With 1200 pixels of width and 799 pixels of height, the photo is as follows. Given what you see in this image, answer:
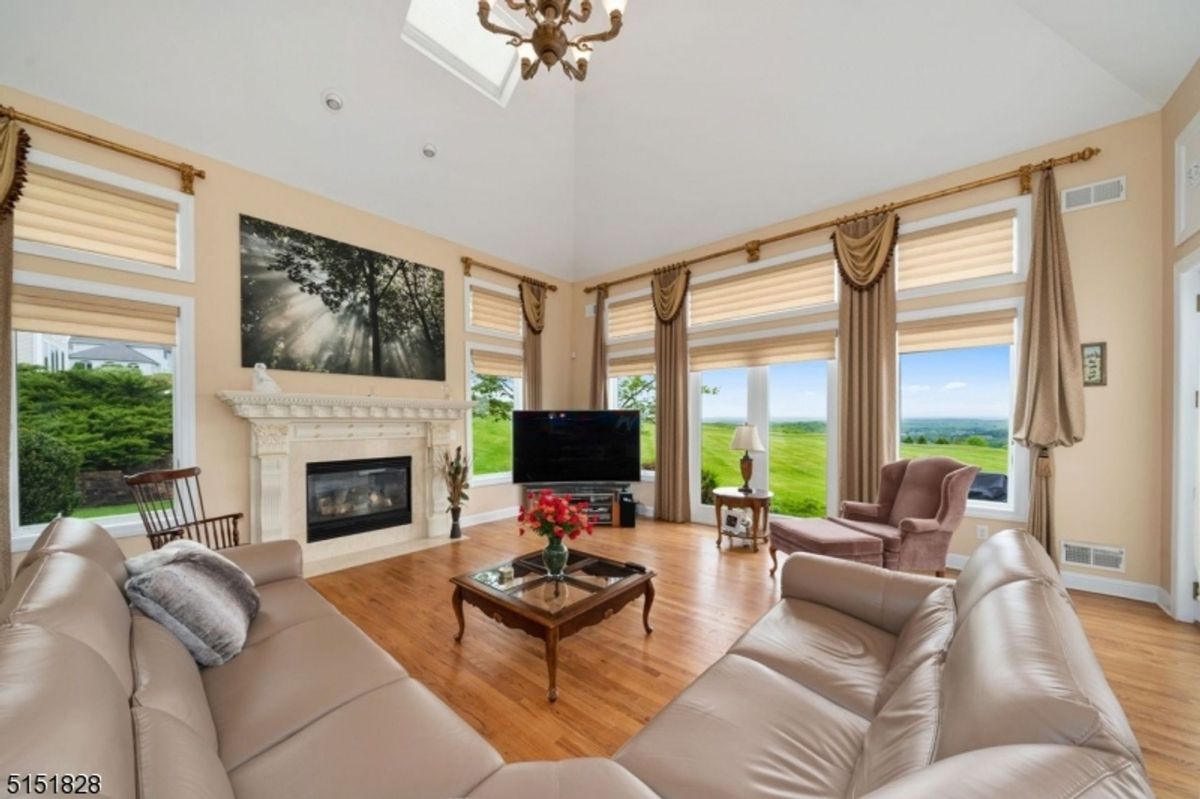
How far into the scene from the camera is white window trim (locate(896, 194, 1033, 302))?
3.57m

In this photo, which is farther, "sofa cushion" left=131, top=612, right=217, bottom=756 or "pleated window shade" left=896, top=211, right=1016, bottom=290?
"pleated window shade" left=896, top=211, right=1016, bottom=290

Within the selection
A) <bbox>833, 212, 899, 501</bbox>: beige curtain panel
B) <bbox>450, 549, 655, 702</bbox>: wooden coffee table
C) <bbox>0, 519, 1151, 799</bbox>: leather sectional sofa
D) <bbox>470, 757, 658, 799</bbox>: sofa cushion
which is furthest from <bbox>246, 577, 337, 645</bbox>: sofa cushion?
<bbox>833, 212, 899, 501</bbox>: beige curtain panel

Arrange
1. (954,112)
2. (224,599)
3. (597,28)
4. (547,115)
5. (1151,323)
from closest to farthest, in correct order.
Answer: (224,599) < (1151,323) < (954,112) < (597,28) < (547,115)

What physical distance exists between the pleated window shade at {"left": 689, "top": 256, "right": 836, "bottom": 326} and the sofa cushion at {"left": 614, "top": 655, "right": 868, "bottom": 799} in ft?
13.4

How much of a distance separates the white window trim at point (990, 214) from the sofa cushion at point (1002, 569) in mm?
2998

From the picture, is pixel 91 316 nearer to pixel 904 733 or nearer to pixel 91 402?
pixel 91 402

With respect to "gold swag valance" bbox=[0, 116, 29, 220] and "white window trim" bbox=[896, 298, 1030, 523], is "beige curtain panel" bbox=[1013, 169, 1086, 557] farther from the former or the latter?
"gold swag valance" bbox=[0, 116, 29, 220]

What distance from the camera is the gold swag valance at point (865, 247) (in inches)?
161

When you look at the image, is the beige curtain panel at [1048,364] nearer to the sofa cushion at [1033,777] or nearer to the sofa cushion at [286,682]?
the sofa cushion at [1033,777]

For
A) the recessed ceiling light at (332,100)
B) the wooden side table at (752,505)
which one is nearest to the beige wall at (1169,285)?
the wooden side table at (752,505)

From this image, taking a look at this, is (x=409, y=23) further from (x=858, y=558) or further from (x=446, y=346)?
(x=858, y=558)

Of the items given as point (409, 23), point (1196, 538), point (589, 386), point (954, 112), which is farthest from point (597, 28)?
point (1196, 538)

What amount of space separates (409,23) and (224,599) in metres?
4.26

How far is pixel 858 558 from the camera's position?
3.18 m
